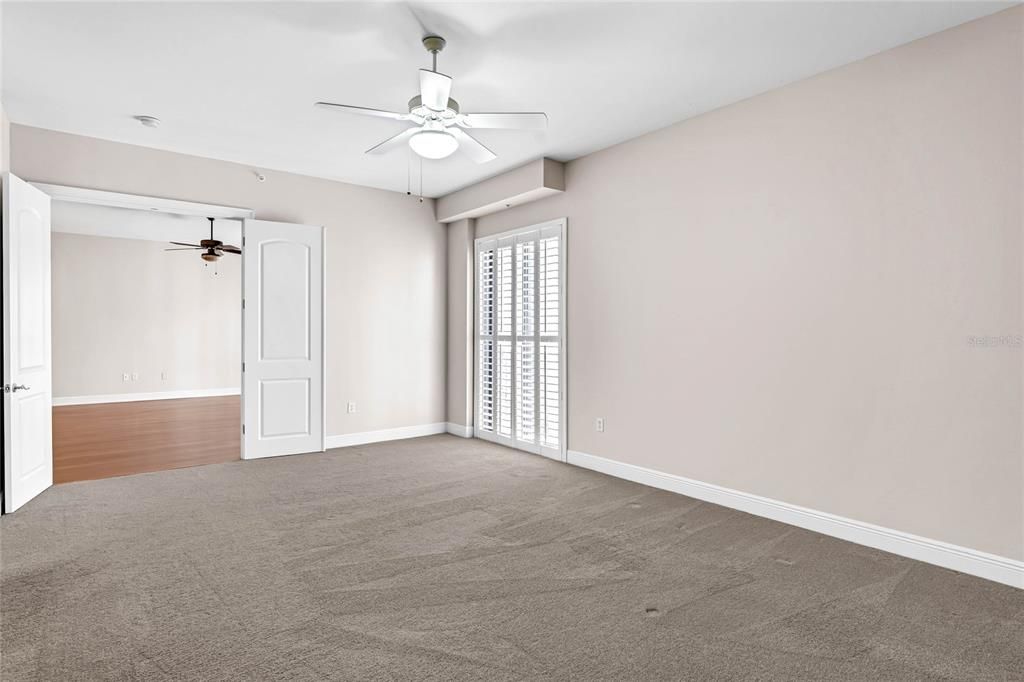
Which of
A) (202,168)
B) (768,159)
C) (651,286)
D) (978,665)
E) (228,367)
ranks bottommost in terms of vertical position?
(978,665)

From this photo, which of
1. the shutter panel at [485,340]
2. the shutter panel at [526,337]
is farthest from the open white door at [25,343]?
the shutter panel at [526,337]

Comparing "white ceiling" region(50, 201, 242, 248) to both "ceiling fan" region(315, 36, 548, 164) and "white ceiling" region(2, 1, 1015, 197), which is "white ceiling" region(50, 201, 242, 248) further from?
"ceiling fan" region(315, 36, 548, 164)

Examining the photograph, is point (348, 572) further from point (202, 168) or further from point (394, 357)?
point (202, 168)

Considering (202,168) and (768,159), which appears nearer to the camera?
(768,159)

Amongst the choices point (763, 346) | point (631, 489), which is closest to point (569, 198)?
point (763, 346)

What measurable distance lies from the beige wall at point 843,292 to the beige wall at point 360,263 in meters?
2.64

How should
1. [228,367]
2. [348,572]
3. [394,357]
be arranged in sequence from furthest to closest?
[228,367], [394,357], [348,572]

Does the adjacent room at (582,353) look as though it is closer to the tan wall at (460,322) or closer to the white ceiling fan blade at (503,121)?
the white ceiling fan blade at (503,121)

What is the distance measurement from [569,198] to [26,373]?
4.52m

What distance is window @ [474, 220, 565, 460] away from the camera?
5.46 metres

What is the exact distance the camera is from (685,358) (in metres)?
4.30

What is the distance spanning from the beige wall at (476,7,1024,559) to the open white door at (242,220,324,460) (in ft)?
9.81

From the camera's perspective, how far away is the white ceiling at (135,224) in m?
7.65

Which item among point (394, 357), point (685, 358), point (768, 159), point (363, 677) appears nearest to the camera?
point (363, 677)
